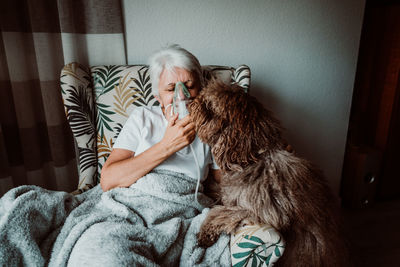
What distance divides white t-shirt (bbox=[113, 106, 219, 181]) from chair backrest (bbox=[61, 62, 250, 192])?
18 cm

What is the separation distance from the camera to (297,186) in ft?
3.18

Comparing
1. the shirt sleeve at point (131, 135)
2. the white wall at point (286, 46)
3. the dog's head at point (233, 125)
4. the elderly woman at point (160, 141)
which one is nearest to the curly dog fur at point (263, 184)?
the dog's head at point (233, 125)

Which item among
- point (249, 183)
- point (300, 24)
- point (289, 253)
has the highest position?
point (300, 24)

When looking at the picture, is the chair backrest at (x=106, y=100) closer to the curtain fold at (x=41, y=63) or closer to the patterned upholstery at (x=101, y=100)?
the patterned upholstery at (x=101, y=100)

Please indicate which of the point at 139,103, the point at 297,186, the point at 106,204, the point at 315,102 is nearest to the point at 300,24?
the point at 315,102

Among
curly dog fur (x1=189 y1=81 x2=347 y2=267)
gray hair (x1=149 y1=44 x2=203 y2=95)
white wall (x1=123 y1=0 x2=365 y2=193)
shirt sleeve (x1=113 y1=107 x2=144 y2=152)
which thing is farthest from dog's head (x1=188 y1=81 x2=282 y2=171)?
white wall (x1=123 y1=0 x2=365 y2=193)

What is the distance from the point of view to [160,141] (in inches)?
44.4

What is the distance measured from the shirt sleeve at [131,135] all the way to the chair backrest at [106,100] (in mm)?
215

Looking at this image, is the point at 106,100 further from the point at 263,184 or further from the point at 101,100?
the point at 263,184

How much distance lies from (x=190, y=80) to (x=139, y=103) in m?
0.38

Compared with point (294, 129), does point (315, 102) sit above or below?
above

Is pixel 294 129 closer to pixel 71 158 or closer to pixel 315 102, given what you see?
pixel 315 102

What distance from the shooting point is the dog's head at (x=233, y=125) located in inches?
39.0

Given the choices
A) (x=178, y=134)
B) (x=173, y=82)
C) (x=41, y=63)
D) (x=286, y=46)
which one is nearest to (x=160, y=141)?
(x=178, y=134)
